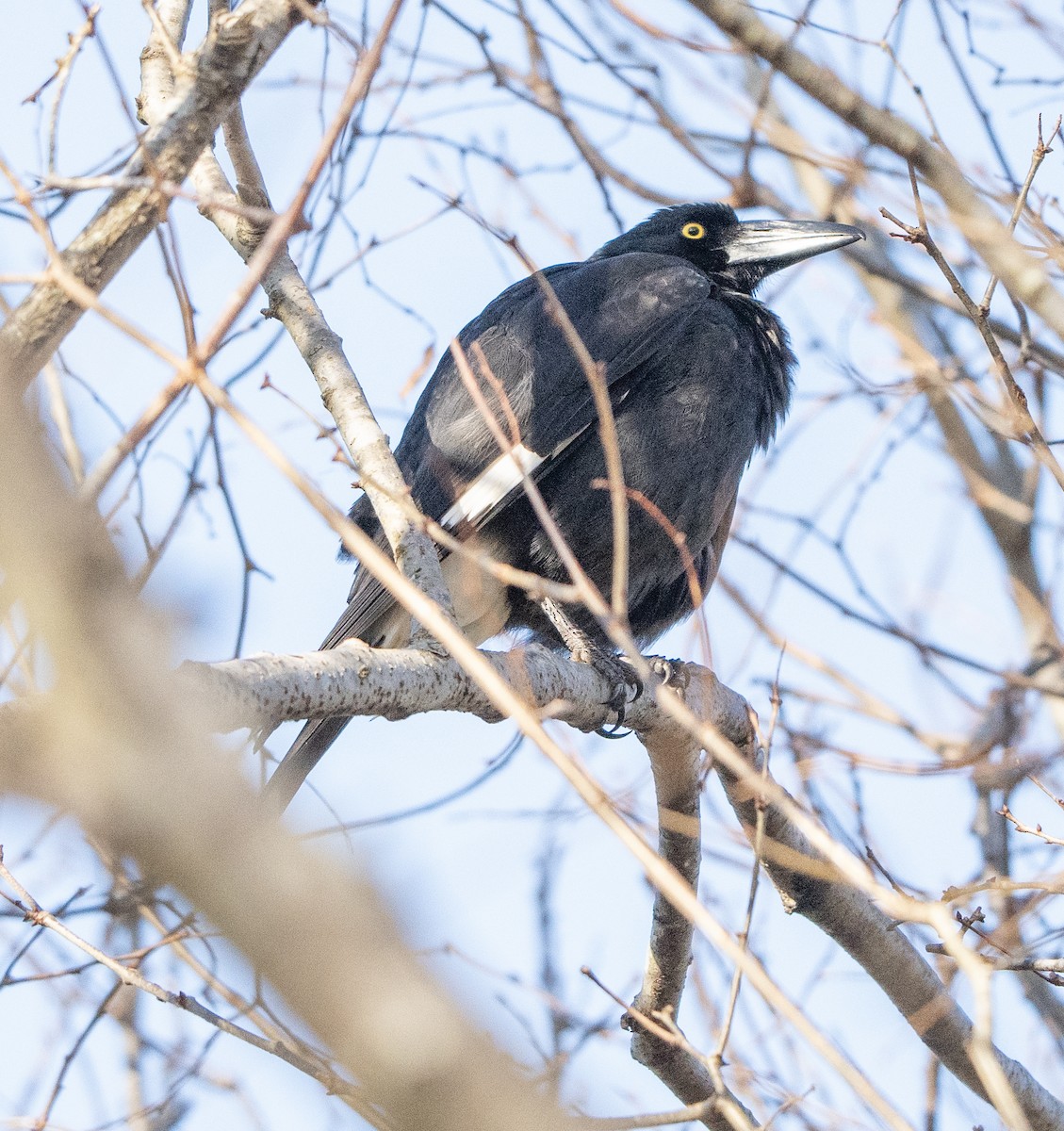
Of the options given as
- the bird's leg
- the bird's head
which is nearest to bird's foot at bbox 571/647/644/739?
the bird's leg

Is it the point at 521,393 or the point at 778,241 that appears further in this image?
the point at 778,241

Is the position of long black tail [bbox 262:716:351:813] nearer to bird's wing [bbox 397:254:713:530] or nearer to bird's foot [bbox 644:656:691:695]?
bird's wing [bbox 397:254:713:530]

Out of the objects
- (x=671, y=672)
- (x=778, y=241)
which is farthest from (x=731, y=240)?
(x=671, y=672)

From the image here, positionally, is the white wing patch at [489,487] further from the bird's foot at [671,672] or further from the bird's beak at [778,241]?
the bird's beak at [778,241]

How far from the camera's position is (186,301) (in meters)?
2.03

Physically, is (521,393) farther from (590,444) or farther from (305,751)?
(305,751)

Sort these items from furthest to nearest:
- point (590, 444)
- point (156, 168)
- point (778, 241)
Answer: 1. point (778, 241)
2. point (590, 444)
3. point (156, 168)

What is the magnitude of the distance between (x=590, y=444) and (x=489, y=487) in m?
0.35

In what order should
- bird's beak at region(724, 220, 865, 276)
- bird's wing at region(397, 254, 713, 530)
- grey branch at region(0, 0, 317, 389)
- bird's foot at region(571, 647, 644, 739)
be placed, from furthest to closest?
1. bird's beak at region(724, 220, 865, 276)
2. bird's wing at region(397, 254, 713, 530)
3. bird's foot at region(571, 647, 644, 739)
4. grey branch at region(0, 0, 317, 389)

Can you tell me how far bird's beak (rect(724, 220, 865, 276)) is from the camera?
493 centimetres

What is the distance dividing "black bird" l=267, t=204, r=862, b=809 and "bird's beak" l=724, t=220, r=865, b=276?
434mm

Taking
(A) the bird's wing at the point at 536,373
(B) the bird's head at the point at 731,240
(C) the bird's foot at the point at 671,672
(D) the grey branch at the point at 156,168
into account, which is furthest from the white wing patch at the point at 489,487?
(D) the grey branch at the point at 156,168

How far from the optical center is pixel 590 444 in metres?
4.07

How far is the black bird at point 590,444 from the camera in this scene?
3992 millimetres
